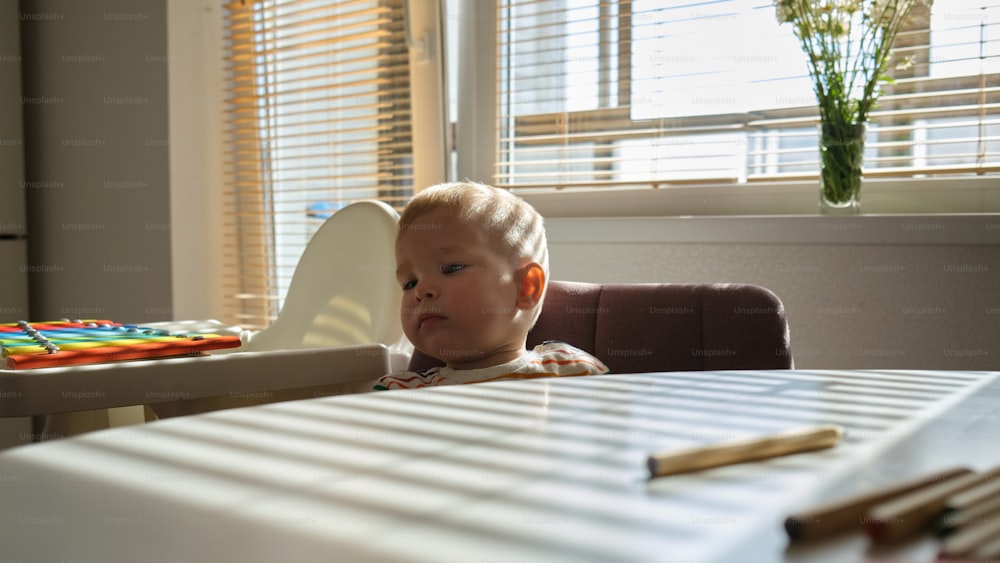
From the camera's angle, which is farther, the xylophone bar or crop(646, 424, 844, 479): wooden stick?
the xylophone bar

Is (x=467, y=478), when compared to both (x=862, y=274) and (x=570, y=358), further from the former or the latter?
(x=862, y=274)

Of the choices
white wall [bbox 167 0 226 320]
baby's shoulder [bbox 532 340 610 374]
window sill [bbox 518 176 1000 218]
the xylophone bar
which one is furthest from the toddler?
white wall [bbox 167 0 226 320]

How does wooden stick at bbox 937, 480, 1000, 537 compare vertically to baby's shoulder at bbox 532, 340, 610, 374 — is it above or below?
above

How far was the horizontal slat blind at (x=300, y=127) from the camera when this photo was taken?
8.75ft

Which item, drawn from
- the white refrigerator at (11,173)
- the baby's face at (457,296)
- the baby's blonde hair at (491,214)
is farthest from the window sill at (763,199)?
the white refrigerator at (11,173)

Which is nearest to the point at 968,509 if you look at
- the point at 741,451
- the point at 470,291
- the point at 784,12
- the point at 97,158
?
the point at 741,451

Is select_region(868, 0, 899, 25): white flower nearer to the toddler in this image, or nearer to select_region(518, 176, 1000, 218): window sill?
select_region(518, 176, 1000, 218): window sill

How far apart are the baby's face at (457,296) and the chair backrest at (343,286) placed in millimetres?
340

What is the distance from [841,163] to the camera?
171cm

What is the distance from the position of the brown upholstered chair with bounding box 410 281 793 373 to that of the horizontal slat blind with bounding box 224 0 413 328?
4.35 feet

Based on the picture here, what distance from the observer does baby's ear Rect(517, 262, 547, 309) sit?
4.58 ft

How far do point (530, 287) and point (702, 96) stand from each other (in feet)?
3.16

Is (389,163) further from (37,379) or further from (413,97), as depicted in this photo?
(37,379)

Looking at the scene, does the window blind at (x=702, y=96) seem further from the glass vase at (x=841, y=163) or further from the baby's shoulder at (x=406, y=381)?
the baby's shoulder at (x=406, y=381)
